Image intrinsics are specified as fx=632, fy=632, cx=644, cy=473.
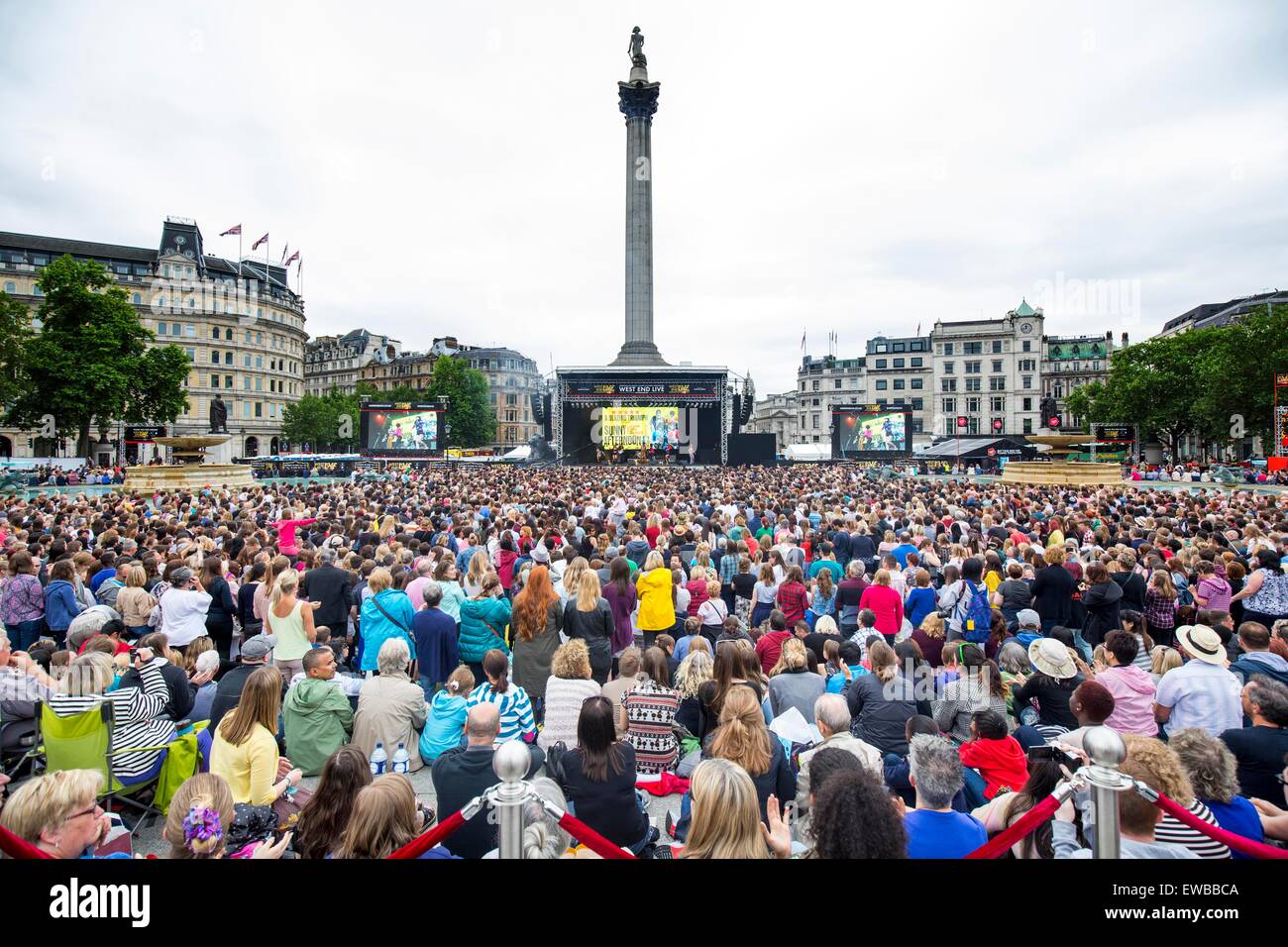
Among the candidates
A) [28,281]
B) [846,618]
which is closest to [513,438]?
[28,281]

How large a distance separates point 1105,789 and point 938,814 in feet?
2.34

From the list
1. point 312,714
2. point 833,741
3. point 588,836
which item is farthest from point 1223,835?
point 312,714

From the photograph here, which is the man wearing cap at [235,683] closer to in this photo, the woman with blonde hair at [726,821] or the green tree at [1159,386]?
the woman with blonde hair at [726,821]

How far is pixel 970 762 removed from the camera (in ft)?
13.8

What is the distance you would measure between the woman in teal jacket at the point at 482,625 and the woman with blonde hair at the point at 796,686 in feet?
10.2

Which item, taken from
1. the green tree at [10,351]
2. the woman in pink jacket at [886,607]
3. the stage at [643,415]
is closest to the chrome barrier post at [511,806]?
the woman in pink jacket at [886,607]

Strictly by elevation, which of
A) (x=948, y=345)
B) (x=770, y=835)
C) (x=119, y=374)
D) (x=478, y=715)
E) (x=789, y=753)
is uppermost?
(x=948, y=345)

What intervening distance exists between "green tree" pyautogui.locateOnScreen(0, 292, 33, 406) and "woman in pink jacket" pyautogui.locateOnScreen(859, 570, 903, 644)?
181 feet

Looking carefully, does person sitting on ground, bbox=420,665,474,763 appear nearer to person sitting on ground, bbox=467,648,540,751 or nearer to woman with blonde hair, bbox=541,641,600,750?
person sitting on ground, bbox=467,648,540,751

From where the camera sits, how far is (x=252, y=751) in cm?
399

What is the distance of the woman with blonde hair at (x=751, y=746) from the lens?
3762 millimetres

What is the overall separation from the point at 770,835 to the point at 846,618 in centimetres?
535
